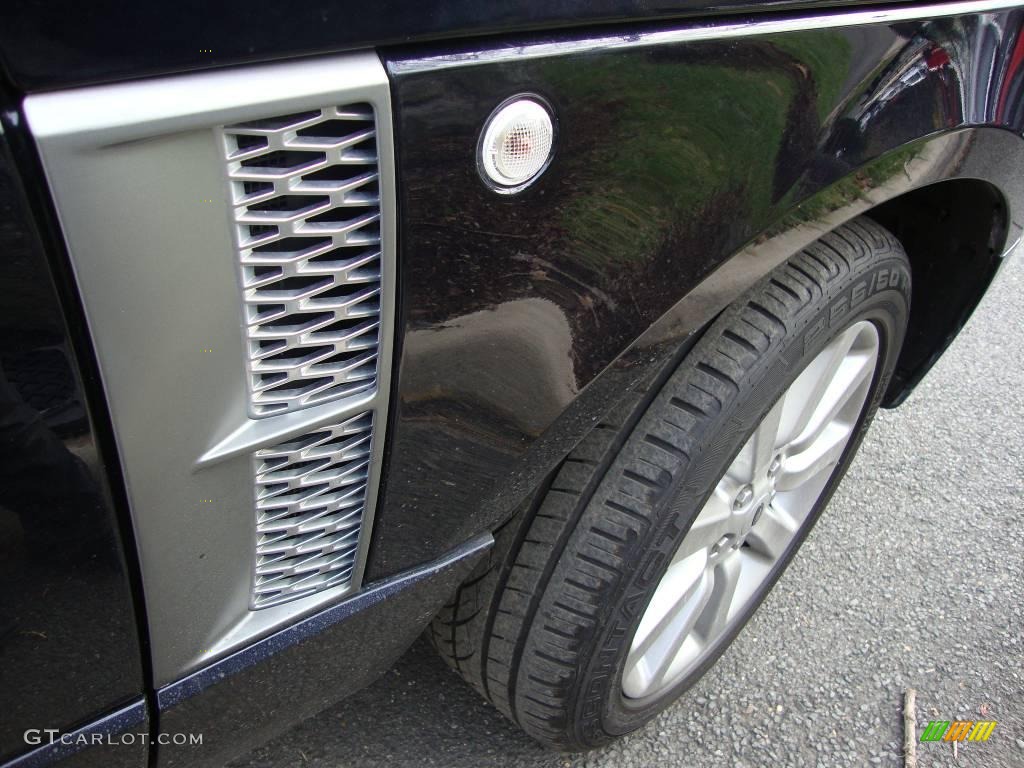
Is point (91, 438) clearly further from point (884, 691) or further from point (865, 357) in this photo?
point (884, 691)

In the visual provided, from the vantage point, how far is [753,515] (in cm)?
168

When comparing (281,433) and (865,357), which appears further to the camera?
(865,357)

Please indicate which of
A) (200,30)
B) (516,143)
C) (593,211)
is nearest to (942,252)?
(593,211)

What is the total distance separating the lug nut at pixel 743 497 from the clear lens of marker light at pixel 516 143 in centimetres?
94

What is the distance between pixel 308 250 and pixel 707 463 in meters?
0.75

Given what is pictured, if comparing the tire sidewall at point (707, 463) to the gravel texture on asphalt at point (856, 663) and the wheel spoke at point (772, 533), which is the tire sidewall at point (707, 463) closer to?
the gravel texture on asphalt at point (856, 663)

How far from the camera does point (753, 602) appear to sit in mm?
1845

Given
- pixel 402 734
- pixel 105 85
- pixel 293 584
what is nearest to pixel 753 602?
pixel 402 734

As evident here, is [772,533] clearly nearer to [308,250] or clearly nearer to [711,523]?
[711,523]

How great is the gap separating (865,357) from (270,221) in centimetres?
135

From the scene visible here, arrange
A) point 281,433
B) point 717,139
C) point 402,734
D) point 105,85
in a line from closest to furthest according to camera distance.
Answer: point 105,85
point 281,433
point 717,139
point 402,734

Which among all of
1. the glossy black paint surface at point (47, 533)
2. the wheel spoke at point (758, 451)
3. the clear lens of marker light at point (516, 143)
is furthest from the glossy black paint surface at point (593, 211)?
the wheel spoke at point (758, 451)

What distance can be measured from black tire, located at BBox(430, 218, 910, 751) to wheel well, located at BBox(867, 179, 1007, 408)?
379mm

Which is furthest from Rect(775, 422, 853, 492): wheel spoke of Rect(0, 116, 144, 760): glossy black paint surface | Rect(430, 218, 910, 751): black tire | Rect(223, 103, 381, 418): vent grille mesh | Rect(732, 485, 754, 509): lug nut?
Rect(0, 116, 144, 760): glossy black paint surface
